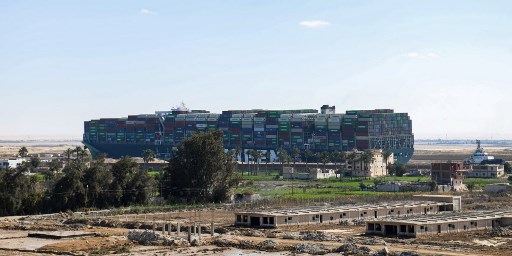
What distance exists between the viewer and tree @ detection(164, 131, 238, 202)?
3164 inches

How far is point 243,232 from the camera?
53.1 meters

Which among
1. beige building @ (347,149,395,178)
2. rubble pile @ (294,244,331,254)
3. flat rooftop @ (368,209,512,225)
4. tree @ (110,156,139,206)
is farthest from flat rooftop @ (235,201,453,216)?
beige building @ (347,149,395,178)

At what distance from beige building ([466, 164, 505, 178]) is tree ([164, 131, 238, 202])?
61.0m

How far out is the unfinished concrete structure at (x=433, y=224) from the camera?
49.8 meters

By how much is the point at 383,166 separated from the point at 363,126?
127 ft

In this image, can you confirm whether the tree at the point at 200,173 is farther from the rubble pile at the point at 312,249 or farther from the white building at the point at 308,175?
the white building at the point at 308,175

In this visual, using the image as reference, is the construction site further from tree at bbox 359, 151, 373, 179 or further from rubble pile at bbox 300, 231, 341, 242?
tree at bbox 359, 151, 373, 179

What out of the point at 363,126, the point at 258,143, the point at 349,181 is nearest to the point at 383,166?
the point at 349,181

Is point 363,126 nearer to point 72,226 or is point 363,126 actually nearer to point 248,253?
point 72,226

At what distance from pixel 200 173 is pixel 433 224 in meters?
33.3

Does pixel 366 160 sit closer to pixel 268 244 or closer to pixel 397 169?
pixel 397 169

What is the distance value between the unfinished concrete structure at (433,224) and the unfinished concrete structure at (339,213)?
715 cm

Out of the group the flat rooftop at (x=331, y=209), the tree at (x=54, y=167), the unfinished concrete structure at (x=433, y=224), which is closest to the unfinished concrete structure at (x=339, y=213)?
the flat rooftop at (x=331, y=209)

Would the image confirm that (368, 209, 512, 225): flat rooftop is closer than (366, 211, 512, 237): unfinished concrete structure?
No
